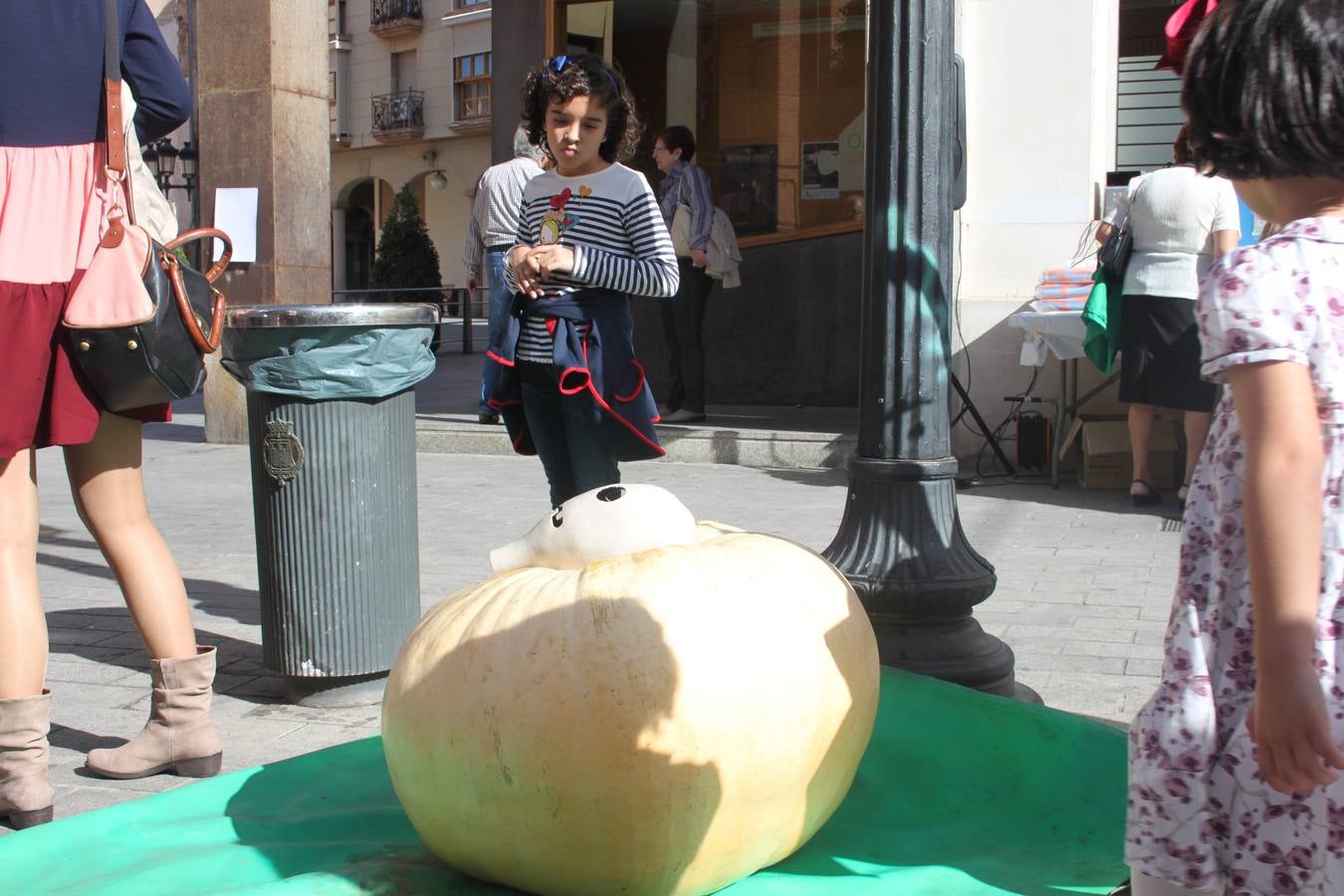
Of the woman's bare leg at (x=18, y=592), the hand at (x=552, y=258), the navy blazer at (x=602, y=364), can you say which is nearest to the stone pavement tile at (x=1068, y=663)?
the navy blazer at (x=602, y=364)

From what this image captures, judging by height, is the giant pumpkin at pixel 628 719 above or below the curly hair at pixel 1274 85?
below

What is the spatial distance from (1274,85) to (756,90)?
32.1 feet

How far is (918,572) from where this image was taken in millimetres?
3320

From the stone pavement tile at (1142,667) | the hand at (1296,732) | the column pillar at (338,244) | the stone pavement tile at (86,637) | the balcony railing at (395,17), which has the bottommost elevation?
the stone pavement tile at (86,637)

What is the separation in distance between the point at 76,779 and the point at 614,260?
184cm

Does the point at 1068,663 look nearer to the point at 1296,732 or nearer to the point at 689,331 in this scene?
the point at 1296,732

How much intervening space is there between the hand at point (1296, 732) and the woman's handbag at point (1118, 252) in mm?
5382

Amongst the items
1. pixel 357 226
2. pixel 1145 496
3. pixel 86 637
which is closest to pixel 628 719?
pixel 86 637

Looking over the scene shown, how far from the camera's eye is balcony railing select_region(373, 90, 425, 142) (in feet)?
Result: 141

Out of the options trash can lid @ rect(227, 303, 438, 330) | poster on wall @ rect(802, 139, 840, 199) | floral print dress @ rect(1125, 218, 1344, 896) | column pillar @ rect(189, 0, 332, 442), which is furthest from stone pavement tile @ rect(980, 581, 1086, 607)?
poster on wall @ rect(802, 139, 840, 199)

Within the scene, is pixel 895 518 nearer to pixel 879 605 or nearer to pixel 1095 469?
pixel 879 605

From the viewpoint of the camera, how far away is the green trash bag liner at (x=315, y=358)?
370cm

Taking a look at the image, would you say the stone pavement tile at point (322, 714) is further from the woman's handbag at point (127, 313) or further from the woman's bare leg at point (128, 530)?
the woman's handbag at point (127, 313)

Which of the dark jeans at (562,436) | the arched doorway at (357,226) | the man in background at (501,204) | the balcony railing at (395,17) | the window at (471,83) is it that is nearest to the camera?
the dark jeans at (562,436)
